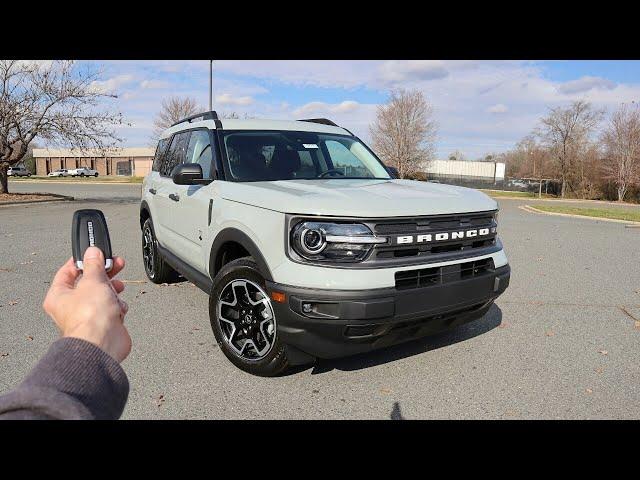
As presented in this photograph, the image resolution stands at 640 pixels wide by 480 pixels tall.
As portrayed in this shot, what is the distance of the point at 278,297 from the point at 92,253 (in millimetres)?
1712

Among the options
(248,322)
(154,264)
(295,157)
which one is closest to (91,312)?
(248,322)

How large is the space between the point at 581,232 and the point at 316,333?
1216cm

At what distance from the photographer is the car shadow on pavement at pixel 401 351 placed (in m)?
3.51

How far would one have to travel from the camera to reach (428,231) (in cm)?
301

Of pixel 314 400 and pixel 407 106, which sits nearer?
pixel 314 400

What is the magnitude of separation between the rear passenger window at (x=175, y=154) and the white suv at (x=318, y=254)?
97cm

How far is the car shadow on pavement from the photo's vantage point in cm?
351

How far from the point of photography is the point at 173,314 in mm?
4648

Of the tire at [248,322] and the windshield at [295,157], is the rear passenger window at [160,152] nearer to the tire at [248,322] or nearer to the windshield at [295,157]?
the windshield at [295,157]

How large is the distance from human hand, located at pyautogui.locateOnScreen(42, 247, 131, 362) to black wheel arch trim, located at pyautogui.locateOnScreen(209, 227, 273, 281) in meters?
1.85

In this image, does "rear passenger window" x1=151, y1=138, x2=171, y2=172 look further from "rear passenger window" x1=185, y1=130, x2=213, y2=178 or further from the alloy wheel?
the alloy wheel
